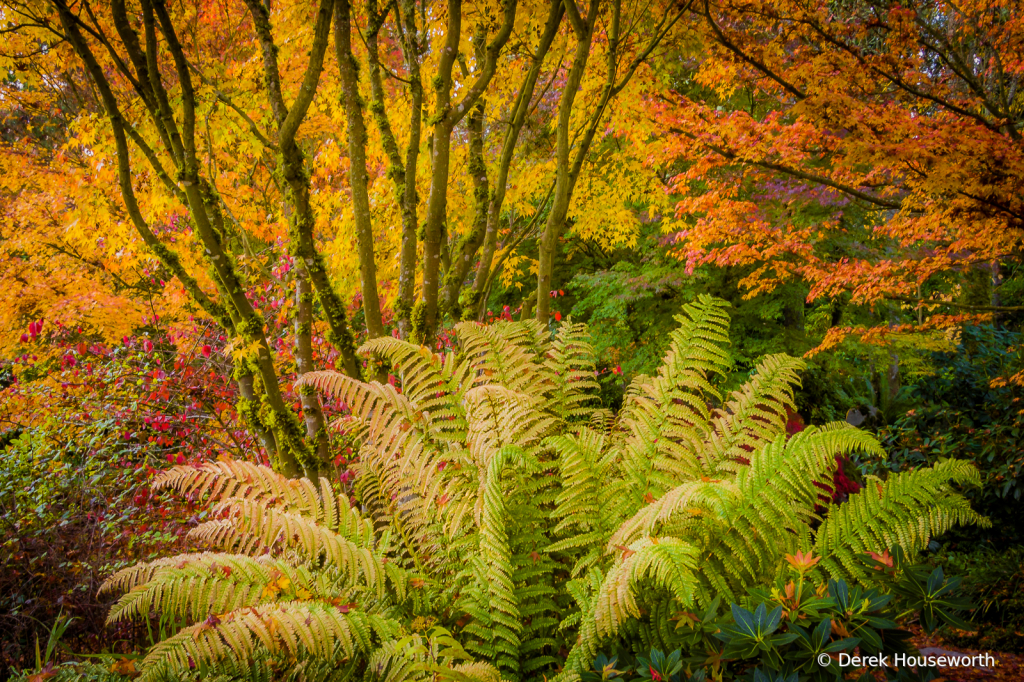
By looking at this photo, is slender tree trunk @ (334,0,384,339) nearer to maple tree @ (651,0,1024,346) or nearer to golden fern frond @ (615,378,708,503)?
golden fern frond @ (615,378,708,503)

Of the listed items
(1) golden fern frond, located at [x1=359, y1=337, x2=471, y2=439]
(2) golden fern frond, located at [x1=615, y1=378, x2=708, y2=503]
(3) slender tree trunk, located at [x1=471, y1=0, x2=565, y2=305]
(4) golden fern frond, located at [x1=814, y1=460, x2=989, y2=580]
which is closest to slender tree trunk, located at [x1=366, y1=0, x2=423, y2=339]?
(3) slender tree trunk, located at [x1=471, y1=0, x2=565, y2=305]

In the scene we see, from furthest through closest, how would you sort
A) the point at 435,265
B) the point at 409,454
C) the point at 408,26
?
1. the point at 408,26
2. the point at 435,265
3. the point at 409,454

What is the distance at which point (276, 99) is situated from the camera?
2729mm

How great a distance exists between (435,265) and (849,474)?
4.06 meters

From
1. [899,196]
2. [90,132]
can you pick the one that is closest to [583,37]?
[90,132]

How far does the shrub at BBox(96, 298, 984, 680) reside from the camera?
134 cm

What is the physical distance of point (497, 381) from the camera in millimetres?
2223

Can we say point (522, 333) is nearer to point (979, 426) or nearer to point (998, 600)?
point (998, 600)

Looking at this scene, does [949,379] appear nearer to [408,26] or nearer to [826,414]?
[826,414]

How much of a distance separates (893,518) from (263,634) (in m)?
1.62

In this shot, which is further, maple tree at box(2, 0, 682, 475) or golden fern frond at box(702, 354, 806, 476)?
maple tree at box(2, 0, 682, 475)

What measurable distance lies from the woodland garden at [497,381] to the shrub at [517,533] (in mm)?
14

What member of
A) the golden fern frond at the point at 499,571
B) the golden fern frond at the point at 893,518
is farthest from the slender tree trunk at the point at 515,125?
the golden fern frond at the point at 893,518

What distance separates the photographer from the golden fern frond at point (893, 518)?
1.53 m
